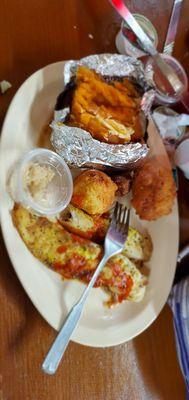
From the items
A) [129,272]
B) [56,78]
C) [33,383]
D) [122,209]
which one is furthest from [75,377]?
[56,78]

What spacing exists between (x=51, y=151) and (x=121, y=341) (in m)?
0.37

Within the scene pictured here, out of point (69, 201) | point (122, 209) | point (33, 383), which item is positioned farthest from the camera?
point (33, 383)

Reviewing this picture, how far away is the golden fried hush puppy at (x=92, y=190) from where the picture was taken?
1.37 ft

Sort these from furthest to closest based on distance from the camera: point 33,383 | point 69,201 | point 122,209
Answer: point 33,383 < point 122,209 < point 69,201

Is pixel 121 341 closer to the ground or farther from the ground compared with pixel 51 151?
closer to the ground

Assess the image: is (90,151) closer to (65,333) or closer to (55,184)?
(55,184)

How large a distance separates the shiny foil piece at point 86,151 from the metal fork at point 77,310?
198 mm

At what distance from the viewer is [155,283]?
77cm

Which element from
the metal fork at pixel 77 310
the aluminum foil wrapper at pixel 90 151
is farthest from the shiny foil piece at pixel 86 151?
the metal fork at pixel 77 310

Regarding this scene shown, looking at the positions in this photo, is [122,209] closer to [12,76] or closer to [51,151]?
[51,151]

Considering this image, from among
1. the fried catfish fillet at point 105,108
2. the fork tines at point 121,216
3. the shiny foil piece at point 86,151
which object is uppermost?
the shiny foil piece at point 86,151

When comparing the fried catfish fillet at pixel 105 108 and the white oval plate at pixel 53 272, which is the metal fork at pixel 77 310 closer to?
the white oval plate at pixel 53 272

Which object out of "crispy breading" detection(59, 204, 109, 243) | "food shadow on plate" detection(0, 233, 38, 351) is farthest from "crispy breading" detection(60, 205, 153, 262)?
Answer: "food shadow on plate" detection(0, 233, 38, 351)

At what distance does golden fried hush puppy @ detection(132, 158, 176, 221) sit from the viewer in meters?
0.49
